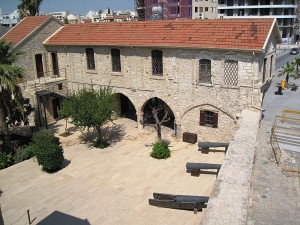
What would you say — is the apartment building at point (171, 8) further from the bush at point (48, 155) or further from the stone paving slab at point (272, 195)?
the stone paving slab at point (272, 195)

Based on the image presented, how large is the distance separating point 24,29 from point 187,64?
17.2m

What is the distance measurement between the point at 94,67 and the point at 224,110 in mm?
12510

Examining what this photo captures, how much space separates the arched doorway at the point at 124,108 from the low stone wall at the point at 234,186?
1510 centimetres

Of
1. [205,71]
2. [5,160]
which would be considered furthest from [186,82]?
[5,160]

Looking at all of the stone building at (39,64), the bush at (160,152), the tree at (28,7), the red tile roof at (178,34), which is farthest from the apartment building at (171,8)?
the bush at (160,152)

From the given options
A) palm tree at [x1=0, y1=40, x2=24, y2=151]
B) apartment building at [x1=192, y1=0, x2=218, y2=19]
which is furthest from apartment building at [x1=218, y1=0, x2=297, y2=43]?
palm tree at [x1=0, y1=40, x2=24, y2=151]

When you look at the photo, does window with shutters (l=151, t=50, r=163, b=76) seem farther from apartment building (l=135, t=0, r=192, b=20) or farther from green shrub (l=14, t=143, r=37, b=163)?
apartment building (l=135, t=0, r=192, b=20)

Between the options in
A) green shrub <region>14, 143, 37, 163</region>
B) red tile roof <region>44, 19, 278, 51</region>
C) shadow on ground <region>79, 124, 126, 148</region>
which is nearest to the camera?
red tile roof <region>44, 19, 278, 51</region>

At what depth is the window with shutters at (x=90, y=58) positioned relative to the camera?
27.9 m

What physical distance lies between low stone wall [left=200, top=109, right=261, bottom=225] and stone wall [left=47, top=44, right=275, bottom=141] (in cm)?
535

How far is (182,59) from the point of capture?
75.5 ft

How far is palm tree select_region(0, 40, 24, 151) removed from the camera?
1995cm

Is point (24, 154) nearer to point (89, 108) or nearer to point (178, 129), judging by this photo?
point (89, 108)

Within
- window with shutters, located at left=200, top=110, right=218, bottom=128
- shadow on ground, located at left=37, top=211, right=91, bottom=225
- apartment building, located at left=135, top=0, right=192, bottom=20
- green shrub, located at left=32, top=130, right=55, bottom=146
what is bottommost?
shadow on ground, located at left=37, top=211, right=91, bottom=225
